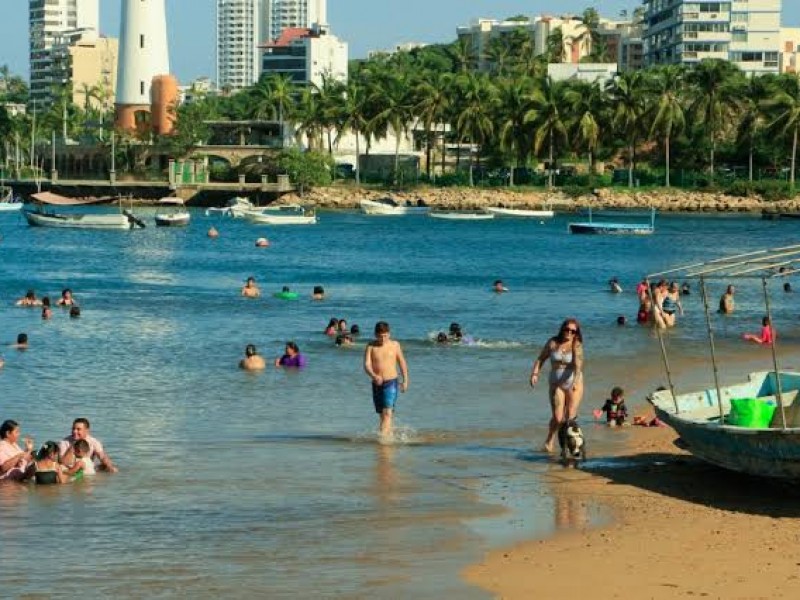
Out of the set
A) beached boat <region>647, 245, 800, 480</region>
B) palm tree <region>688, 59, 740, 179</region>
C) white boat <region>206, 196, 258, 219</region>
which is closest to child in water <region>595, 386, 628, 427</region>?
beached boat <region>647, 245, 800, 480</region>

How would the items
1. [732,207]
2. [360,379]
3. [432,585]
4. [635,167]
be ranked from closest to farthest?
[432,585] → [360,379] → [732,207] → [635,167]

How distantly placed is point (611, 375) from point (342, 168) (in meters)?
119

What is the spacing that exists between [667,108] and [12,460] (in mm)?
109242

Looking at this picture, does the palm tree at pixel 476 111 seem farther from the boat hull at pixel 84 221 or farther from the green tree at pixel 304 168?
the boat hull at pixel 84 221

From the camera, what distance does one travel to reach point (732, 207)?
412 feet

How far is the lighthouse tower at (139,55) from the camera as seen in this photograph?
463 feet

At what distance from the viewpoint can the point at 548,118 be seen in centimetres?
12769

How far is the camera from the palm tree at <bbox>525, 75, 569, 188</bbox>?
127 metres

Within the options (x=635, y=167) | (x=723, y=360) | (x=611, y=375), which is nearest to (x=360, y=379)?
(x=611, y=375)

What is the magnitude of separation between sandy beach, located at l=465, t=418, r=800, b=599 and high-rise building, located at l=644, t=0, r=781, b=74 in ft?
513

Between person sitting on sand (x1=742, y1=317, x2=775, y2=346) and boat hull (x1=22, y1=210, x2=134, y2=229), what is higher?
person sitting on sand (x1=742, y1=317, x2=775, y2=346)

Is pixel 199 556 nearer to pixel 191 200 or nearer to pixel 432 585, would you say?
pixel 432 585

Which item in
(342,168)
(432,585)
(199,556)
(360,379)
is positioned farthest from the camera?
(342,168)

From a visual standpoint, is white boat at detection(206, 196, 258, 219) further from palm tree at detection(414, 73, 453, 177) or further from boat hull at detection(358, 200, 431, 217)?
palm tree at detection(414, 73, 453, 177)
